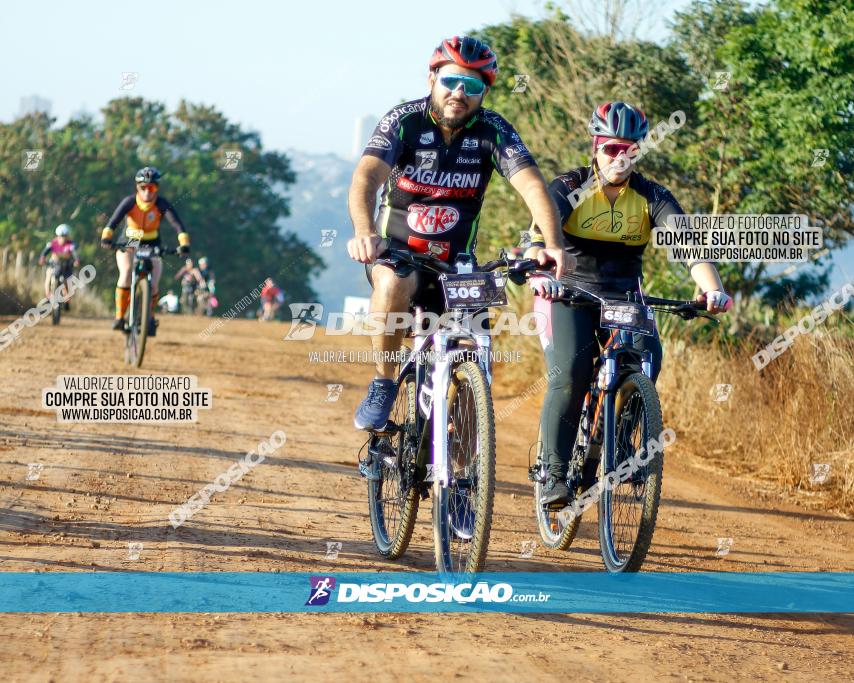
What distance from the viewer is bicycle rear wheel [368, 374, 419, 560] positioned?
5.68 m

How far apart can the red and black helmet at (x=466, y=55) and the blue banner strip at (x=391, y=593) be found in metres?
2.41

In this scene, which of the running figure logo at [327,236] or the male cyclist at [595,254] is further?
the running figure logo at [327,236]

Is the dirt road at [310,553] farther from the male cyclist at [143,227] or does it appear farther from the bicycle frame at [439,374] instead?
the male cyclist at [143,227]

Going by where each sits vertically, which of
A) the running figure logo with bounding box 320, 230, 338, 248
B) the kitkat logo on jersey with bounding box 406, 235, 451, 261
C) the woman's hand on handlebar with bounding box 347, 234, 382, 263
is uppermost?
the running figure logo with bounding box 320, 230, 338, 248

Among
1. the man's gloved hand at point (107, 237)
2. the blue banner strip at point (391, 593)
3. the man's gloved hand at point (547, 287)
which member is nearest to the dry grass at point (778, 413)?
the blue banner strip at point (391, 593)

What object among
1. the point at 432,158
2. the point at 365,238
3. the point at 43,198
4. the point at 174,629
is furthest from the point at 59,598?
the point at 43,198

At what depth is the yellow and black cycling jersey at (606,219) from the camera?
626 centimetres

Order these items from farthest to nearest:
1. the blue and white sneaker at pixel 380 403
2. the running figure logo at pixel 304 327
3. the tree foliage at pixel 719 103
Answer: the running figure logo at pixel 304 327, the tree foliage at pixel 719 103, the blue and white sneaker at pixel 380 403

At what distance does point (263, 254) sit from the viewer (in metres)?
61.8

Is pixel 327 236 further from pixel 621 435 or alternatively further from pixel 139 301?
pixel 621 435

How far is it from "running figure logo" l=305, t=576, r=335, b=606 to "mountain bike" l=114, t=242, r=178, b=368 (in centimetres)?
894

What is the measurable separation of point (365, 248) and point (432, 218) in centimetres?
76

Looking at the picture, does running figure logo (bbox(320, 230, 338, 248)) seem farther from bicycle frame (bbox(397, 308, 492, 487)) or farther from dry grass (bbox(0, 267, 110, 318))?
bicycle frame (bbox(397, 308, 492, 487))

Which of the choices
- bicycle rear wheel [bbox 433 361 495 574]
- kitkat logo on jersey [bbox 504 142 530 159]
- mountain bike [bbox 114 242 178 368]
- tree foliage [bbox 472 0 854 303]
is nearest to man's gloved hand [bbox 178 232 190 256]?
mountain bike [bbox 114 242 178 368]
